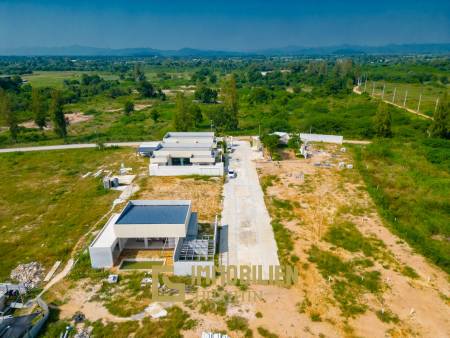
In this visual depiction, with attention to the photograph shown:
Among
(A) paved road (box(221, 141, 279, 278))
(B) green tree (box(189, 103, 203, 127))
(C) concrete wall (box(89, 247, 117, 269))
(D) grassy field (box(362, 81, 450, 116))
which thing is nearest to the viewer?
(C) concrete wall (box(89, 247, 117, 269))

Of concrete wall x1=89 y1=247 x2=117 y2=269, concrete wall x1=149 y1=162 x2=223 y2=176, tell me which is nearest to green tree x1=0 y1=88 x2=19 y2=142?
concrete wall x1=149 y1=162 x2=223 y2=176

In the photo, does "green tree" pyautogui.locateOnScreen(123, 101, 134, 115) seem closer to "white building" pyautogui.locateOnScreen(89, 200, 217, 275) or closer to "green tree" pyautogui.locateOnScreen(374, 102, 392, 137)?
"green tree" pyautogui.locateOnScreen(374, 102, 392, 137)

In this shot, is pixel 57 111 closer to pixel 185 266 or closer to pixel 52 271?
pixel 52 271

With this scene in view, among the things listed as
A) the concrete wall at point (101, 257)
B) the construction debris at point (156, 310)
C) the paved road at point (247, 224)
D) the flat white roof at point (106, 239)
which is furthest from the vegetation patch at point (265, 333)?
the flat white roof at point (106, 239)

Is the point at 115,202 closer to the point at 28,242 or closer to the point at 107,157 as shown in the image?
the point at 28,242

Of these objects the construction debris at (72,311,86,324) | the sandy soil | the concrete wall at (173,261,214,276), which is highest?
the concrete wall at (173,261,214,276)
